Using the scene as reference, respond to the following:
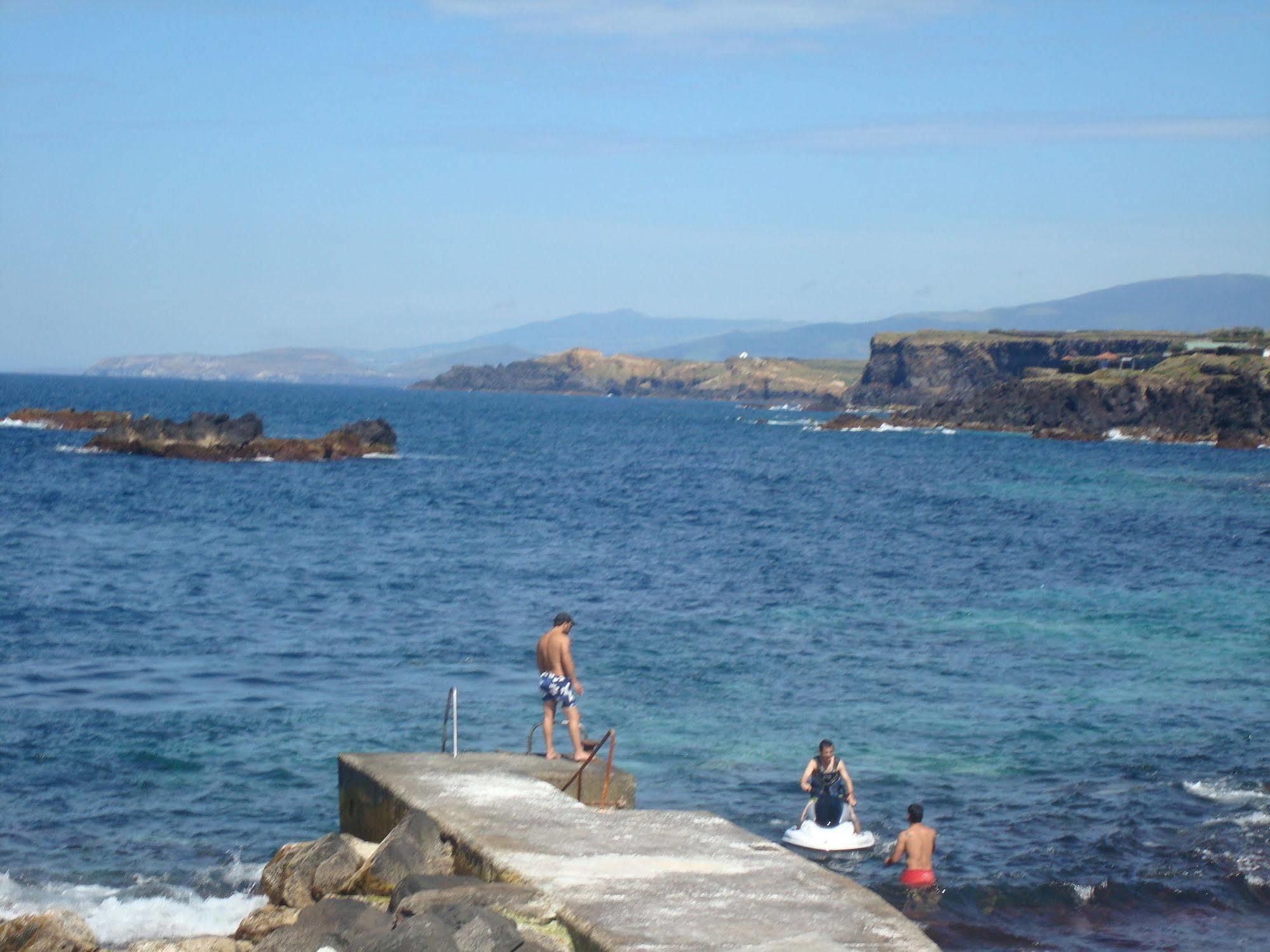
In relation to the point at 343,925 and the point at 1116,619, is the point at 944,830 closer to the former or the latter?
the point at 343,925

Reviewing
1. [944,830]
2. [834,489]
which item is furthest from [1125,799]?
[834,489]

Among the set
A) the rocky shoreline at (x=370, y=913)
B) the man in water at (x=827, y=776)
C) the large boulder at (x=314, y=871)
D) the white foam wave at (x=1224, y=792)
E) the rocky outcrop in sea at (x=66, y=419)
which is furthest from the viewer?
the rocky outcrop in sea at (x=66, y=419)

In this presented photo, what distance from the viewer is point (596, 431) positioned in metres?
141

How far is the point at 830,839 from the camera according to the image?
1565 cm

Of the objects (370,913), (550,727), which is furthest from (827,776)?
(370,913)

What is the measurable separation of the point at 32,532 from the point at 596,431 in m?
97.9

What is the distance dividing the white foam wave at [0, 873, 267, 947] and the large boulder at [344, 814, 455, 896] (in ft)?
5.12

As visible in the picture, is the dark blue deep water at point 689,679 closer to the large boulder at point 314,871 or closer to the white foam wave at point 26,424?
the large boulder at point 314,871

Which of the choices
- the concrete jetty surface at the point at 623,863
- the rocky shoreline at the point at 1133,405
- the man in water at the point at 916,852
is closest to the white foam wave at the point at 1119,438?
the rocky shoreline at the point at 1133,405

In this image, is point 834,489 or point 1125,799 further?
point 834,489

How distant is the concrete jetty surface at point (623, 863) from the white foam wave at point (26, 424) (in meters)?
96.4

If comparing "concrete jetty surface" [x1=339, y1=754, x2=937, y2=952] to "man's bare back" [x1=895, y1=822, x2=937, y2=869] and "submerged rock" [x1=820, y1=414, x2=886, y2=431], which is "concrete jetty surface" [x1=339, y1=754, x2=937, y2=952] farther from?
"submerged rock" [x1=820, y1=414, x2=886, y2=431]

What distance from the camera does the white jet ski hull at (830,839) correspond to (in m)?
15.6

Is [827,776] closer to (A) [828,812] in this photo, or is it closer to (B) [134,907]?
(A) [828,812]
